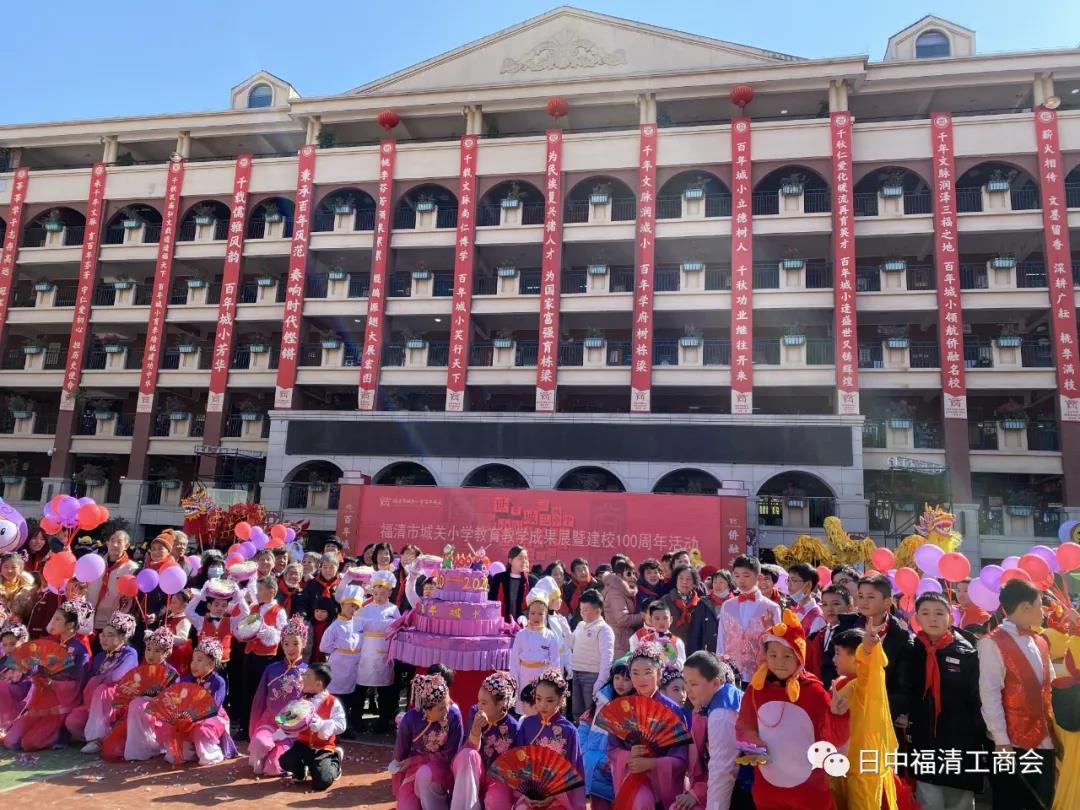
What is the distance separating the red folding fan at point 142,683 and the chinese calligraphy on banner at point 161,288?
20182 mm

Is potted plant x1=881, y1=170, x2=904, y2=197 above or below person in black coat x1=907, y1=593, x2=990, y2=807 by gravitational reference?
above

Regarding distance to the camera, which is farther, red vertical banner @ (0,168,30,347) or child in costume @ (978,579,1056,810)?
red vertical banner @ (0,168,30,347)

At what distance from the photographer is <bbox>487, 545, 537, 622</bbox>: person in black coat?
27.0 feet

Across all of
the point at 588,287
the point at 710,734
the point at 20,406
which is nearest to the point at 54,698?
the point at 710,734

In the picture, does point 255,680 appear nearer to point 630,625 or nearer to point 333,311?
point 630,625

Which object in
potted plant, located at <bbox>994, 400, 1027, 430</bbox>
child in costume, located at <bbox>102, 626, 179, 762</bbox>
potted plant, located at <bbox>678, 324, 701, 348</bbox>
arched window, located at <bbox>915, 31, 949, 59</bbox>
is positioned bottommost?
child in costume, located at <bbox>102, 626, 179, 762</bbox>

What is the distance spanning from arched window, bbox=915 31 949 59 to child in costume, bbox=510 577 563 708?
2403cm

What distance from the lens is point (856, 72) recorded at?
2036 centimetres

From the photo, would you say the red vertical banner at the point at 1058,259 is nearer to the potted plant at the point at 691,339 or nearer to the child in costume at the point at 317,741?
the potted plant at the point at 691,339

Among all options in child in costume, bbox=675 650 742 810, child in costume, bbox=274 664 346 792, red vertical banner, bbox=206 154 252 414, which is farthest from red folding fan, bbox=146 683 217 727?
red vertical banner, bbox=206 154 252 414

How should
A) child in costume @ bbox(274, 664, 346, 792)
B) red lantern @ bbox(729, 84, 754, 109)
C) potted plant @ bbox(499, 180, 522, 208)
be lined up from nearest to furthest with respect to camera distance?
child in costume @ bbox(274, 664, 346, 792), red lantern @ bbox(729, 84, 754, 109), potted plant @ bbox(499, 180, 522, 208)

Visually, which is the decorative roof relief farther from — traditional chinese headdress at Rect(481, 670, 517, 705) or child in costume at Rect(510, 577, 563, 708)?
traditional chinese headdress at Rect(481, 670, 517, 705)

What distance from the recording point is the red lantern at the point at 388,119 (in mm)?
23344

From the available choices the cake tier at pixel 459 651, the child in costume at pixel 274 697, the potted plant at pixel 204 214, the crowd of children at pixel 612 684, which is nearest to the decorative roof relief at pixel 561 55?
the potted plant at pixel 204 214
